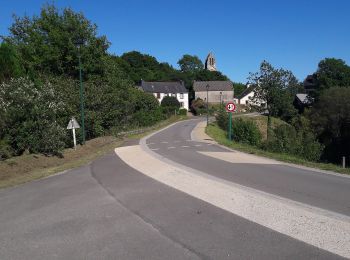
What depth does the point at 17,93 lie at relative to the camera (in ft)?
65.9

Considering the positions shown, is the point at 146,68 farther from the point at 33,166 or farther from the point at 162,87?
the point at 33,166

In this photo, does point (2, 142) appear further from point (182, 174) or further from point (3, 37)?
point (3, 37)

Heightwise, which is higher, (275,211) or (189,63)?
(189,63)

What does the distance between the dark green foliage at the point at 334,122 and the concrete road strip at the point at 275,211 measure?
41294 mm

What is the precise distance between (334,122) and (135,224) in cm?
5091

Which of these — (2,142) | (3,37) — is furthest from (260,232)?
(3,37)

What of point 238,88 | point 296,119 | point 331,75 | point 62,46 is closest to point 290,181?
point 62,46

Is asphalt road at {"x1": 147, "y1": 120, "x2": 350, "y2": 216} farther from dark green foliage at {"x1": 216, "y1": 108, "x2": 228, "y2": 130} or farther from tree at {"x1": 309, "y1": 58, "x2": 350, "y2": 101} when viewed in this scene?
tree at {"x1": 309, "y1": 58, "x2": 350, "y2": 101}

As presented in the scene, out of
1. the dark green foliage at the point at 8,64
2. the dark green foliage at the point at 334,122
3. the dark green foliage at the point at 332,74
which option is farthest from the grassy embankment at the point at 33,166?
the dark green foliage at the point at 332,74

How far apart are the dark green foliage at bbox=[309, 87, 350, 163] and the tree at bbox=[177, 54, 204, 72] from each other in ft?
319

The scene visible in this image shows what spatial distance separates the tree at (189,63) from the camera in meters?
151

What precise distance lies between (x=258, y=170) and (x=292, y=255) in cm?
800

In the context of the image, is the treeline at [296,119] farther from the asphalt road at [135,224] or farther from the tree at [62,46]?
the asphalt road at [135,224]

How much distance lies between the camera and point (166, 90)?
10369cm
